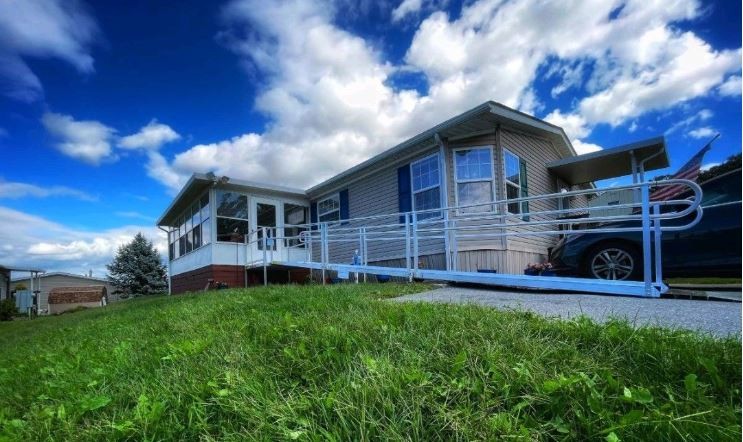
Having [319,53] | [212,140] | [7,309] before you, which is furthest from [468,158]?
[7,309]

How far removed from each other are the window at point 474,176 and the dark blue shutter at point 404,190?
1.55 metres

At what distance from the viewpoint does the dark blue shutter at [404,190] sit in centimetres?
1080

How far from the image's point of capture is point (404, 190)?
10977mm

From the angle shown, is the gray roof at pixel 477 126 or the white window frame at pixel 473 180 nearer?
the gray roof at pixel 477 126

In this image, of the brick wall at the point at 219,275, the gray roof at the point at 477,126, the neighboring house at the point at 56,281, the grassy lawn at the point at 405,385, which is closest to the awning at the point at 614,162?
A: the gray roof at the point at 477,126

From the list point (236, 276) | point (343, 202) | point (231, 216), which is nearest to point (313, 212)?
point (343, 202)

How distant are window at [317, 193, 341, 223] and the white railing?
590mm

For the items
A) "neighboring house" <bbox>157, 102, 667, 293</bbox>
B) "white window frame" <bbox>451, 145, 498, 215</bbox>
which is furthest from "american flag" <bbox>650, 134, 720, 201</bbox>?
"white window frame" <bbox>451, 145, 498, 215</bbox>

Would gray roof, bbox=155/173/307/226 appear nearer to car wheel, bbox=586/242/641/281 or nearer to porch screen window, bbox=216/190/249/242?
porch screen window, bbox=216/190/249/242

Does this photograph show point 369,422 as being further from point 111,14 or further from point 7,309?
point 7,309

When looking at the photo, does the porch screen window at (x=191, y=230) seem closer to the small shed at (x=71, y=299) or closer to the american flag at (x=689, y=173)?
the small shed at (x=71, y=299)

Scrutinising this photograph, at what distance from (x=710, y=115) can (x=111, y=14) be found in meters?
9.25

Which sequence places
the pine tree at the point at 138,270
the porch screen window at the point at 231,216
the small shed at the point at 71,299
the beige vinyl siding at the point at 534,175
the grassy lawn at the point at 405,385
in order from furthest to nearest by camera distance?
the pine tree at the point at 138,270 < the small shed at the point at 71,299 < the porch screen window at the point at 231,216 < the beige vinyl siding at the point at 534,175 < the grassy lawn at the point at 405,385

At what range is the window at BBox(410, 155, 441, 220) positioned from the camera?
9984mm
